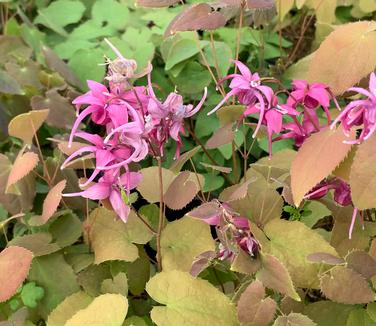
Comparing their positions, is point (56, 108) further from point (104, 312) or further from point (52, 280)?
point (104, 312)

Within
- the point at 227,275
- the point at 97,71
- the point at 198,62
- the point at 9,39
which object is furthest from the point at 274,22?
the point at 227,275

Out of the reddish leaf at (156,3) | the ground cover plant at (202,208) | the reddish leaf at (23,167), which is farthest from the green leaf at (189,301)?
the reddish leaf at (156,3)

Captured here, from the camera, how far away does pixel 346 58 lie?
76 centimetres

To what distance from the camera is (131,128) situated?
25.7 inches

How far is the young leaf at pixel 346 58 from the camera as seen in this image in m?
0.75

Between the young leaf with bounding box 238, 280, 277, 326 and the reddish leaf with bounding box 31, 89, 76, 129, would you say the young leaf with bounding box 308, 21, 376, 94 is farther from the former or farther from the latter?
the reddish leaf with bounding box 31, 89, 76, 129

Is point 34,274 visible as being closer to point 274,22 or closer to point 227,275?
point 227,275

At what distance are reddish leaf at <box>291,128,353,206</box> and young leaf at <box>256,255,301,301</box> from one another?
8 centimetres

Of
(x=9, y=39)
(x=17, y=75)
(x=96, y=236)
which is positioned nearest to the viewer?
(x=96, y=236)

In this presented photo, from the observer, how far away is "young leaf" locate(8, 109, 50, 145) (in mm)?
831

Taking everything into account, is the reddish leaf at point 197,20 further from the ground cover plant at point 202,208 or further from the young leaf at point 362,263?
the young leaf at point 362,263

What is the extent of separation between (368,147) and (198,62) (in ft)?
2.18

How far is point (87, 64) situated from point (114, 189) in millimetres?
631

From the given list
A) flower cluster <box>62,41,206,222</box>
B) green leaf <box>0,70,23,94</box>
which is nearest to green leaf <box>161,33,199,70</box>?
green leaf <box>0,70,23,94</box>
